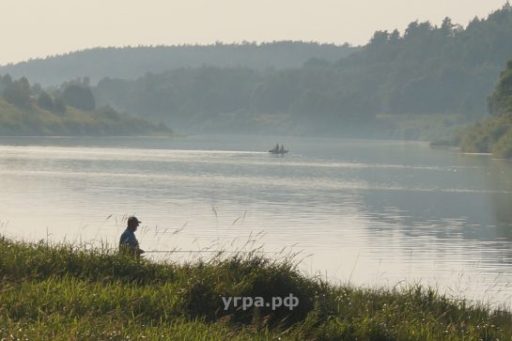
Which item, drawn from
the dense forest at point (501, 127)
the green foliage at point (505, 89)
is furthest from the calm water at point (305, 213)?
the green foliage at point (505, 89)

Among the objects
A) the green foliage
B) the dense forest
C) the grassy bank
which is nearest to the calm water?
the grassy bank

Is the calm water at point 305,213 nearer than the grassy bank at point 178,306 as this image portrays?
No

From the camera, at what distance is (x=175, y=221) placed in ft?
202

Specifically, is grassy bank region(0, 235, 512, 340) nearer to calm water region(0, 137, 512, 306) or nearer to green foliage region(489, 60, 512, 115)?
calm water region(0, 137, 512, 306)

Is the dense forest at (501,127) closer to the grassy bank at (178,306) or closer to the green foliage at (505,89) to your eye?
the green foliage at (505,89)

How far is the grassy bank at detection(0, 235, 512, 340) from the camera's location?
14.9m

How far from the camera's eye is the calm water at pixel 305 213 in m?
43.3

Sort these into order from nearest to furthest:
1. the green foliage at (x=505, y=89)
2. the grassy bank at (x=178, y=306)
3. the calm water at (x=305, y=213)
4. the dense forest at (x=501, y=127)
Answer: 1. the grassy bank at (x=178, y=306)
2. the calm water at (x=305, y=213)
3. the green foliage at (x=505, y=89)
4. the dense forest at (x=501, y=127)

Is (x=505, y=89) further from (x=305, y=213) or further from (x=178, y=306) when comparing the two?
(x=178, y=306)

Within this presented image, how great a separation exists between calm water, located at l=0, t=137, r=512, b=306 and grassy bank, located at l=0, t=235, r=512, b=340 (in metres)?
2.89

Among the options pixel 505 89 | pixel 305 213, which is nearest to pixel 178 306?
pixel 305 213

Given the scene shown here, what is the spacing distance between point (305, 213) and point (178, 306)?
54.9 meters

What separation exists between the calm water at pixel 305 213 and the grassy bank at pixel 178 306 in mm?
2885

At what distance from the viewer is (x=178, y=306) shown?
16906 mm
